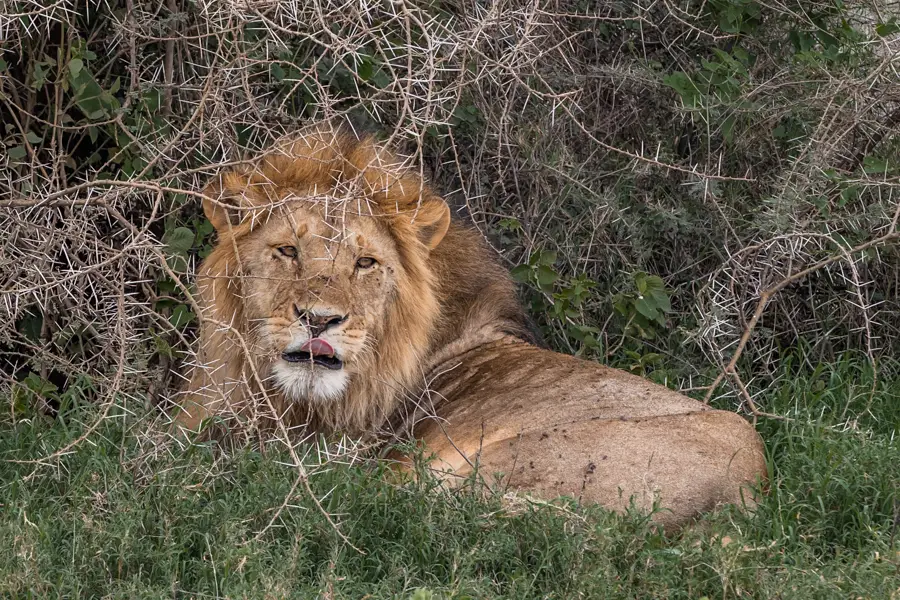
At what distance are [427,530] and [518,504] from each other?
31 cm

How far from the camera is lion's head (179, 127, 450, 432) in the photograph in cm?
425

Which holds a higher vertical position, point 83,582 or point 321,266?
point 321,266

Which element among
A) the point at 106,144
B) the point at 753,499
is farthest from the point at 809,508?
the point at 106,144

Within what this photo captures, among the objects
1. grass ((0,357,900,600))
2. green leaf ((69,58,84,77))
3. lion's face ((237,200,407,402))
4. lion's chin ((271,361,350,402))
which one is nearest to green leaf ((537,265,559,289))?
lion's face ((237,200,407,402))

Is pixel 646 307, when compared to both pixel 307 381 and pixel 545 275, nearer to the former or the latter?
pixel 545 275

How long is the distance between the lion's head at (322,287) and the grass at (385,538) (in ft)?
1.20

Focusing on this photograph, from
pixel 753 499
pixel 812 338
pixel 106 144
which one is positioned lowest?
pixel 812 338

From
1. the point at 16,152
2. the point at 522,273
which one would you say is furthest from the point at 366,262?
the point at 16,152

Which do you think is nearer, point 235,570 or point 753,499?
point 235,570

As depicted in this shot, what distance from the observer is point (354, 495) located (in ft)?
12.7

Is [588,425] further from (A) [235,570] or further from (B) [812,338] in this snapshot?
(B) [812,338]

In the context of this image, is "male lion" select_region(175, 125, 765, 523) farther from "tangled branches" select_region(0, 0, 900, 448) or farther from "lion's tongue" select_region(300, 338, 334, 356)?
"tangled branches" select_region(0, 0, 900, 448)

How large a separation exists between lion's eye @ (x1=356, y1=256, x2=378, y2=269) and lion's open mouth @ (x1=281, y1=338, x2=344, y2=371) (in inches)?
13.0

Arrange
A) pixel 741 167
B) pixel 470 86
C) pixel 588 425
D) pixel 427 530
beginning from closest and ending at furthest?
pixel 427 530, pixel 588 425, pixel 470 86, pixel 741 167
